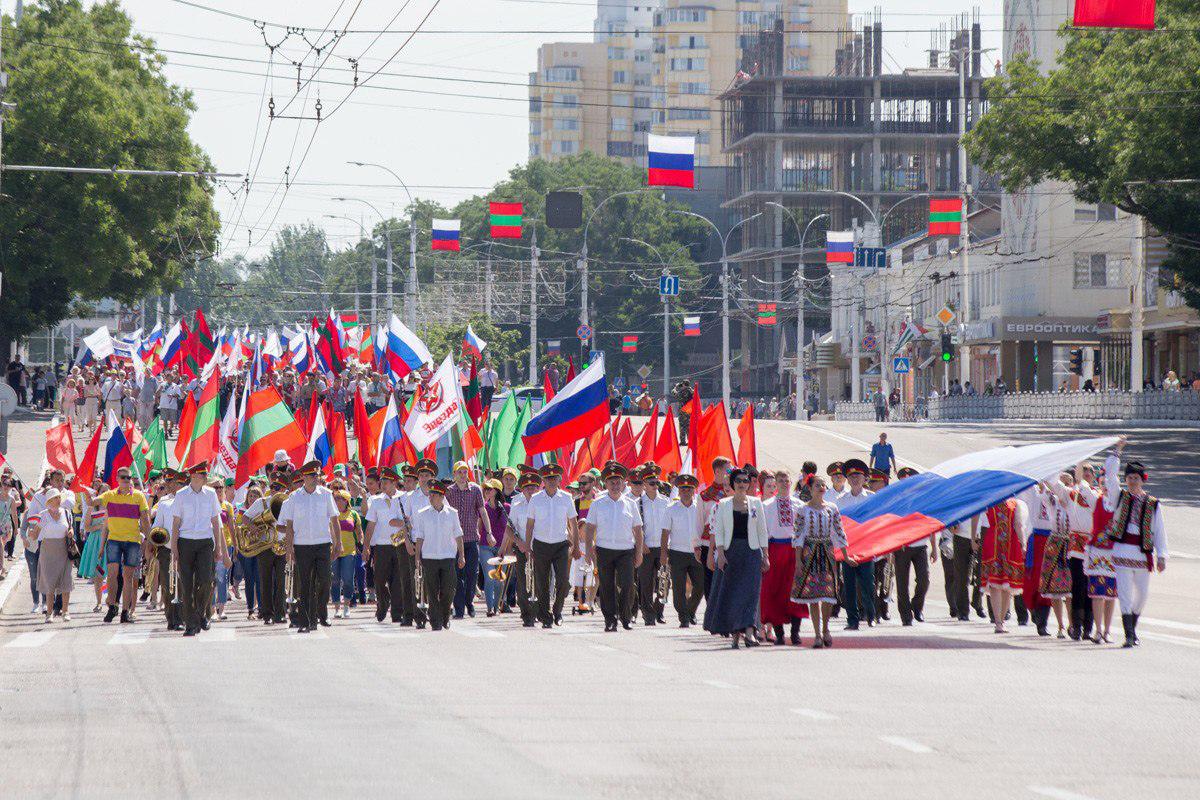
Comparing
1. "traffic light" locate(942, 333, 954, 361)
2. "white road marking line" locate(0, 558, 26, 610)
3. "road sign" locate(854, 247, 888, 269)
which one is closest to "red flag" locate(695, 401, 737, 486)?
"white road marking line" locate(0, 558, 26, 610)

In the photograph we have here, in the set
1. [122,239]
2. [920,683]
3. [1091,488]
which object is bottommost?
[920,683]

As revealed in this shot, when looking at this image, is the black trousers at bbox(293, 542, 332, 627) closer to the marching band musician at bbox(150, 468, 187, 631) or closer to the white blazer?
the marching band musician at bbox(150, 468, 187, 631)

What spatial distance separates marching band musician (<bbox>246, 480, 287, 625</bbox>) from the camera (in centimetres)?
2005

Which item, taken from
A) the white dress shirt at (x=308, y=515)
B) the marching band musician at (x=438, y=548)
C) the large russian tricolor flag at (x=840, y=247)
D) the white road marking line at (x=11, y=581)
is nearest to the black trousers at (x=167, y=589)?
the white dress shirt at (x=308, y=515)

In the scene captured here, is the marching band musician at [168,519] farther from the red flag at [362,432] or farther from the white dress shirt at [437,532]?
the red flag at [362,432]

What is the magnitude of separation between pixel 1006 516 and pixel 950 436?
31084 millimetres

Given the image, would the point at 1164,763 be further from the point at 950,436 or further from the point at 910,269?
the point at 910,269

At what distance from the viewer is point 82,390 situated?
1879 inches

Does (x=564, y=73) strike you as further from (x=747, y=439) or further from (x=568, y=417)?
(x=568, y=417)

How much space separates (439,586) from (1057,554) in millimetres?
6217

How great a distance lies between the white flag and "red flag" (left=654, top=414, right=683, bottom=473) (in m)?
2.73

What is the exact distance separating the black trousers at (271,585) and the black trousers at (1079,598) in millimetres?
8259

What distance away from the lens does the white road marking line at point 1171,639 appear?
1710cm

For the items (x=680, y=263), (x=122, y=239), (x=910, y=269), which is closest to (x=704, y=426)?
(x=122, y=239)
